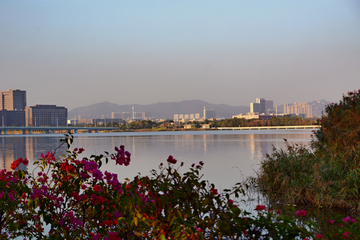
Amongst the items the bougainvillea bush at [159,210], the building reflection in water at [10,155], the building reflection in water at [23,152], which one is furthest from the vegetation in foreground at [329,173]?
the building reflection in water at [10,155]

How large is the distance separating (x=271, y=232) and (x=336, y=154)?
6.18 metres

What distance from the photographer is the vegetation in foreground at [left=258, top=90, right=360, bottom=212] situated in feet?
21.1

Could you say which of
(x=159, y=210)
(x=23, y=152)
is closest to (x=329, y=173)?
(x=159, y=210)

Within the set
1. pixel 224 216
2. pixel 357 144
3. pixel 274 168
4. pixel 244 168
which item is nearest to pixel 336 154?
pixel 357 144

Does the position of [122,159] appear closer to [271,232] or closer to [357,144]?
[271,232]

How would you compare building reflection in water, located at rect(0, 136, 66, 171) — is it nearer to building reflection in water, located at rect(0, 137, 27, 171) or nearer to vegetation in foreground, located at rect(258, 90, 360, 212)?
building reflection in water, located at rect(0, 137, 27, 171)

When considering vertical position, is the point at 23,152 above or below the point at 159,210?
below

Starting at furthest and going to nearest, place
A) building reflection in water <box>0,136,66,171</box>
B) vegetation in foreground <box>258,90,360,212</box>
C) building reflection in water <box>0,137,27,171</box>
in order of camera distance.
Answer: building reflection in water <box>0,136,66,171</box> → building reflection in water <box>0,137,27,171</box> → vegetation in foreground <box>258,90,360,212</box>

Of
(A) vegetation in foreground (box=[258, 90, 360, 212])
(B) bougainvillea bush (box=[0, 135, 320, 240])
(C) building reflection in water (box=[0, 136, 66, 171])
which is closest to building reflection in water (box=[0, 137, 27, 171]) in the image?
(C) building reflection in water (box=[0, 136, 66, 171])

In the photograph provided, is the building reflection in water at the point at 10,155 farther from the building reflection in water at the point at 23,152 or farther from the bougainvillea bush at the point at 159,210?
the bougainvillea bush at the point at 159,210

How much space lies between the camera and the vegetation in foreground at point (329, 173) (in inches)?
253

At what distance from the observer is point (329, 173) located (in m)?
6.97

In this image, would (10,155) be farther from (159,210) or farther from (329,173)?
(159,210)

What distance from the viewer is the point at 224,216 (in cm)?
271
